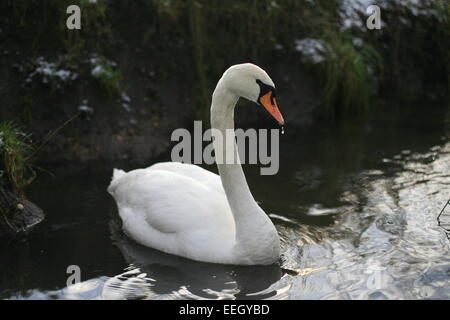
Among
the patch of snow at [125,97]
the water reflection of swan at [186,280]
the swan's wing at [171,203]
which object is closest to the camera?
the water reflection of swan at [186,280]

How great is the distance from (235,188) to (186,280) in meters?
0.87

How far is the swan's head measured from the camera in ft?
18.1

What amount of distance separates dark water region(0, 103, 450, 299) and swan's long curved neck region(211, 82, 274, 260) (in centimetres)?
28

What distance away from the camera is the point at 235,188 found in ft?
19.1

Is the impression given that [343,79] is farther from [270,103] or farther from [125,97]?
[270,103]

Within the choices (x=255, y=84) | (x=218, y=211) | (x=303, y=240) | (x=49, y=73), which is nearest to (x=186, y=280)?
(x=218, y=211)

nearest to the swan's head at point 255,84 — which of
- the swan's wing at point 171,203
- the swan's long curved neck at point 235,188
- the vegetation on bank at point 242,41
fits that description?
the swan's long curved neck at point 235,188

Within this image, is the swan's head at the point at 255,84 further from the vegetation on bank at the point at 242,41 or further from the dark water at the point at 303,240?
the vegetation on bank at the point at 242,41

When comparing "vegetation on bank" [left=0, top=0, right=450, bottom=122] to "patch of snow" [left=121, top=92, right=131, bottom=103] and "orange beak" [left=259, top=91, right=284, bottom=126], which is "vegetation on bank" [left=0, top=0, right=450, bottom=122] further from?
"orange beak" [left=259, top=91, right=284, bottom=126]

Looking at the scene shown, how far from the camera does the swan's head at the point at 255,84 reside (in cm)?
553

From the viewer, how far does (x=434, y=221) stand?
6461 mm

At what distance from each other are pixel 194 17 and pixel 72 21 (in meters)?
1.87
